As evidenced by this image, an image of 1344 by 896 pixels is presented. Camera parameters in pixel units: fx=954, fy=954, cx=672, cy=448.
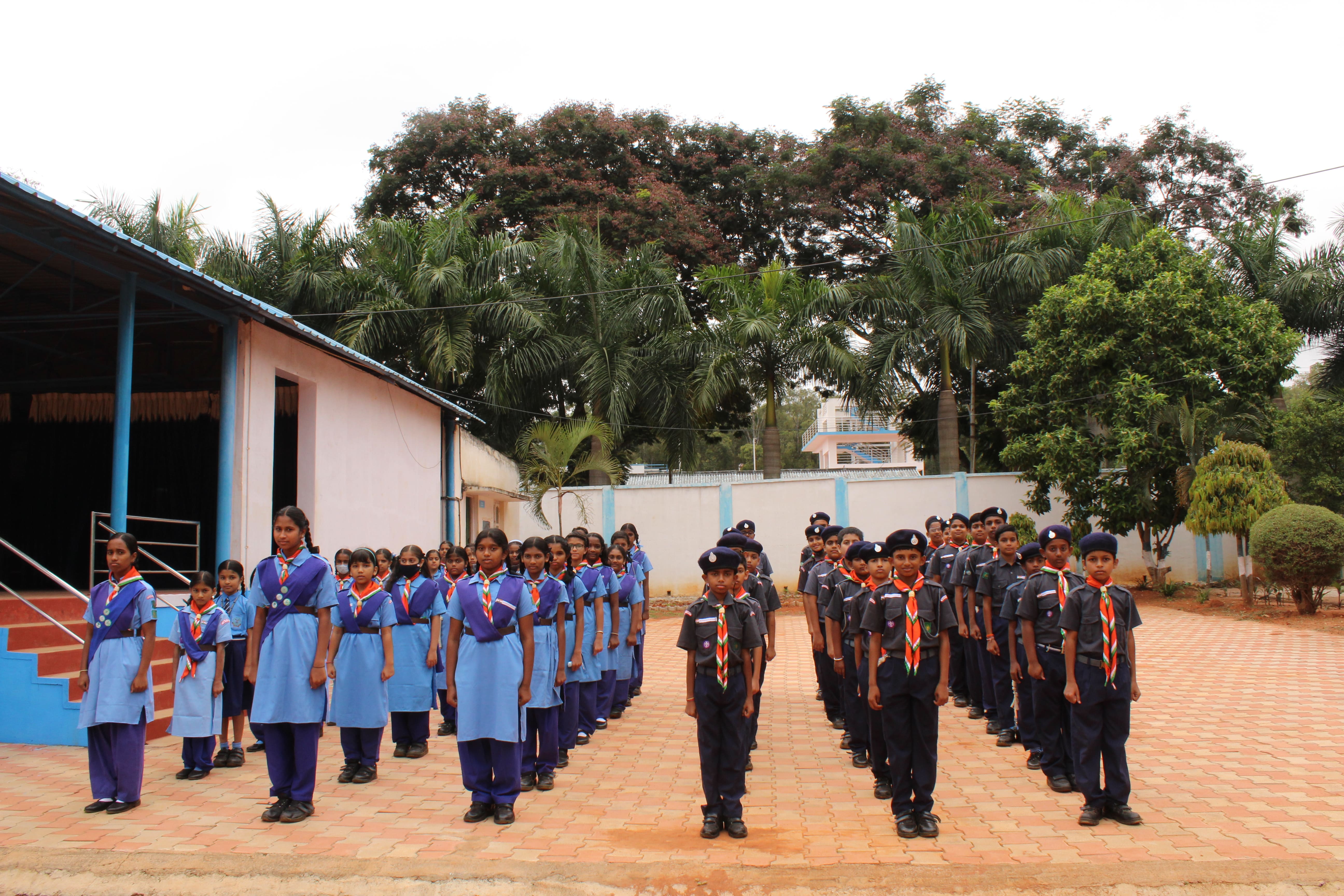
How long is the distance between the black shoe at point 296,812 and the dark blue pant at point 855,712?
347 centimetres

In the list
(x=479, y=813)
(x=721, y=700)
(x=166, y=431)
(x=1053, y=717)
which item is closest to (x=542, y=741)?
(x=479, y=813)

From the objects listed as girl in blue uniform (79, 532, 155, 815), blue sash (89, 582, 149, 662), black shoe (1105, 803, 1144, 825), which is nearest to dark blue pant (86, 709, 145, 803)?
girl in blue uniform (79, 532, 155, 815)

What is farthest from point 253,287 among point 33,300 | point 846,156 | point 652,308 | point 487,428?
point 846,156

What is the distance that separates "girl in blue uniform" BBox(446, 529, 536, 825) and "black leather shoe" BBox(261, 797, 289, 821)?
0.98m

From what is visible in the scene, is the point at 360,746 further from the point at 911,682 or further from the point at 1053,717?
the point at 1053,717

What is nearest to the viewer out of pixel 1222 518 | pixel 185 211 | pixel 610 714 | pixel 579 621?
pixel 579 621

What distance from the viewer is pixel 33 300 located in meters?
11.3

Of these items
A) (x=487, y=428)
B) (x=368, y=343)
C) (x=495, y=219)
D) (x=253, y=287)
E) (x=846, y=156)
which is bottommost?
(x=487, y=428)

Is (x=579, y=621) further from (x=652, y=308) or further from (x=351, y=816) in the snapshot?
(x=652, y=308)

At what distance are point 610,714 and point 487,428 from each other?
1612 centimetres

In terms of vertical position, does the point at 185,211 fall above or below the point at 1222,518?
above

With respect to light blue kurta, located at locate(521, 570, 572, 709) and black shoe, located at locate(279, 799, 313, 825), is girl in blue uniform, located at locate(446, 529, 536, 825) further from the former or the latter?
black shoe, located at locate(279, 799, 313, 825)

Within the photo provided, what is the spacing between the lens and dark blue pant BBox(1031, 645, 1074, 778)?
575 centimetres

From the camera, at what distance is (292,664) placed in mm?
5461
